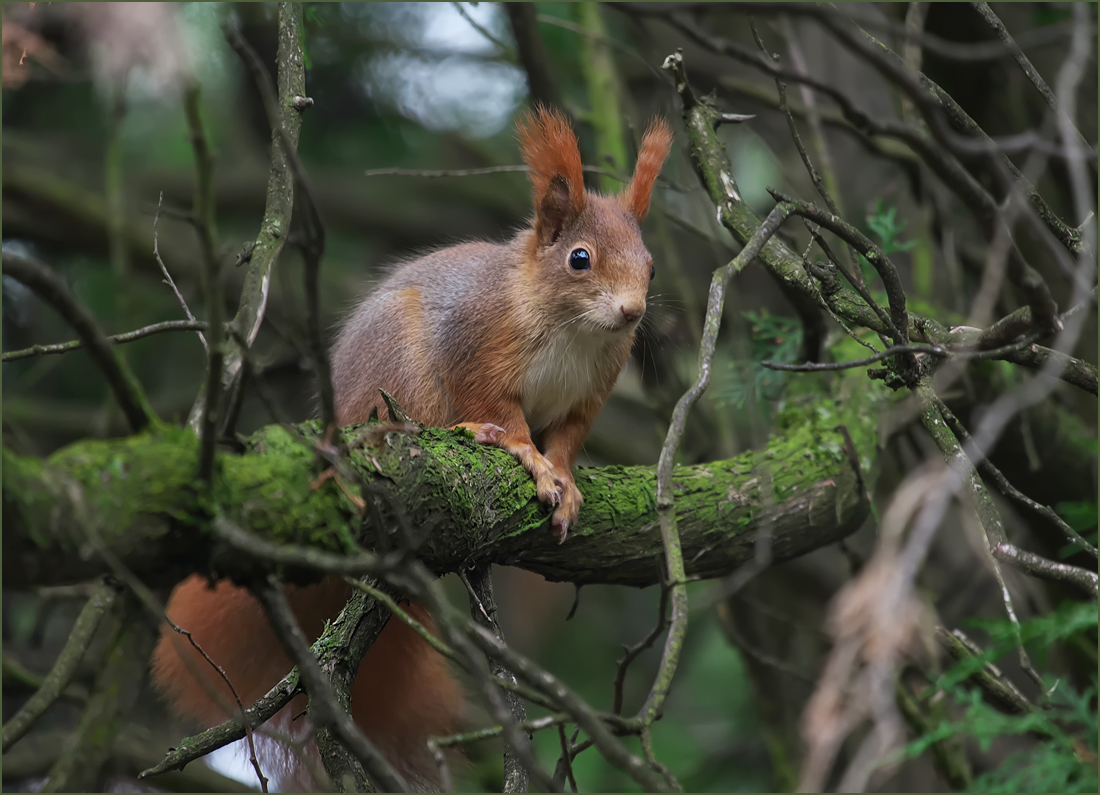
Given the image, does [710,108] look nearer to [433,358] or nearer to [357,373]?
[433,358]

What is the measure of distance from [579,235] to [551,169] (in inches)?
8.8

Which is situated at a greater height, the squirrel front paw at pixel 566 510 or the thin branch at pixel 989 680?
the squirrel front paw at pixel 566 510

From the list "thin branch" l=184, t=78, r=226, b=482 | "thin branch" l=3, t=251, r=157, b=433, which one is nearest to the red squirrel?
"thin branch" l=184, t=78, r=226, b=482

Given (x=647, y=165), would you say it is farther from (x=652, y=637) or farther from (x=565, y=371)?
(x=652, y=637)

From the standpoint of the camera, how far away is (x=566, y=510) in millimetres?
2562

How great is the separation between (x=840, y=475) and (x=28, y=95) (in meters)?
4.97

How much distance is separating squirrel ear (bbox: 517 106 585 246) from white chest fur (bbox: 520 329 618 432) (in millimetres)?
350

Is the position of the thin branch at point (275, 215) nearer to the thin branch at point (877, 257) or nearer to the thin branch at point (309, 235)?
the thin branch at point (309, 235)

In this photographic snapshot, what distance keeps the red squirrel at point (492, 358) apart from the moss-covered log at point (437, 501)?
17 cm

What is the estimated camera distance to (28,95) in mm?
5445

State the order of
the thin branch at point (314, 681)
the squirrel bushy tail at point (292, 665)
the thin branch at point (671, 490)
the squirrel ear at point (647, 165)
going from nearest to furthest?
1. the thin branch at point (314, 681)
2. the thin branch at point (671, 490)
3. the squirrel bushy tail at point (292, 665)
4. the squirrel ear at point (647, 165)

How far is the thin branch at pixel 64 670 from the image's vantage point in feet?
5.18

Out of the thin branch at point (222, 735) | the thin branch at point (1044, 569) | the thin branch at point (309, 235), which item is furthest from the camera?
the thin branch at point (222, 735)

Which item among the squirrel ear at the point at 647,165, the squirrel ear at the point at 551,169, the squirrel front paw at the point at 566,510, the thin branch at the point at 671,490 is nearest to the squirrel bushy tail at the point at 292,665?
the squirrel front paw at the point at 566,510
